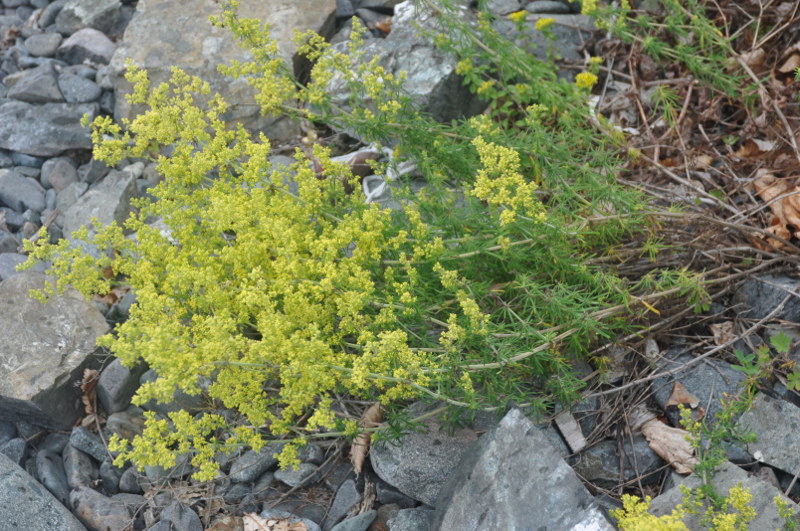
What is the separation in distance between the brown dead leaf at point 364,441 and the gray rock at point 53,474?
1.54m

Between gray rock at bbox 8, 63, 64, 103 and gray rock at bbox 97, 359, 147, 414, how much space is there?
119 inches

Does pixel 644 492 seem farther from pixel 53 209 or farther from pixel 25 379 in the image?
pixel 53 209

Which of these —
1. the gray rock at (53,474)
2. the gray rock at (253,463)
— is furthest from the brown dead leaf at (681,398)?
the gray rock at (53,474)

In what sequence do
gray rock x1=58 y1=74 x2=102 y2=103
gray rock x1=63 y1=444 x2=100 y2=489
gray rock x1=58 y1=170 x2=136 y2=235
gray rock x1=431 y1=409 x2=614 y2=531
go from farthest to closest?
gray rock x1=58 y1=74 x2=102 y2=103
gray rock x1=58 y1=170 x2=136 y2=235
gray rock x1=63 y1=444 x2=100 y2=489
gray rock x1=431 y1=409 x2=614 y2=531

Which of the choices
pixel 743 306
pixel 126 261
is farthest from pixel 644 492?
pixel 126 261

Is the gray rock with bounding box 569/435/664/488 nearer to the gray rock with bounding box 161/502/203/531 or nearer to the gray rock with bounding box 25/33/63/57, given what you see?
the gray rock with bounding box 161/502/203/531

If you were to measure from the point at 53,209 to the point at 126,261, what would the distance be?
241cm

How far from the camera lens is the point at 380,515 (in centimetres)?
384

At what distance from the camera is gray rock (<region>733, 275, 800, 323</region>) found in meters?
4.04

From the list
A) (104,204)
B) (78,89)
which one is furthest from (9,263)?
(78,89)

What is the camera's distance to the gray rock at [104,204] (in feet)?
18.2

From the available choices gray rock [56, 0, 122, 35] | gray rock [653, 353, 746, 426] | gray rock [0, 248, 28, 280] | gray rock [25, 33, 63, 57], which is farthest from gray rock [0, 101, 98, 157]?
gray rock [653, 353, 746, 426]

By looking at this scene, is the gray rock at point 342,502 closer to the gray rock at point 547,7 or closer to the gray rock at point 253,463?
the gray rock at point 253,463

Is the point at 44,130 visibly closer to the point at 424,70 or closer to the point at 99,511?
the point at 424,70
